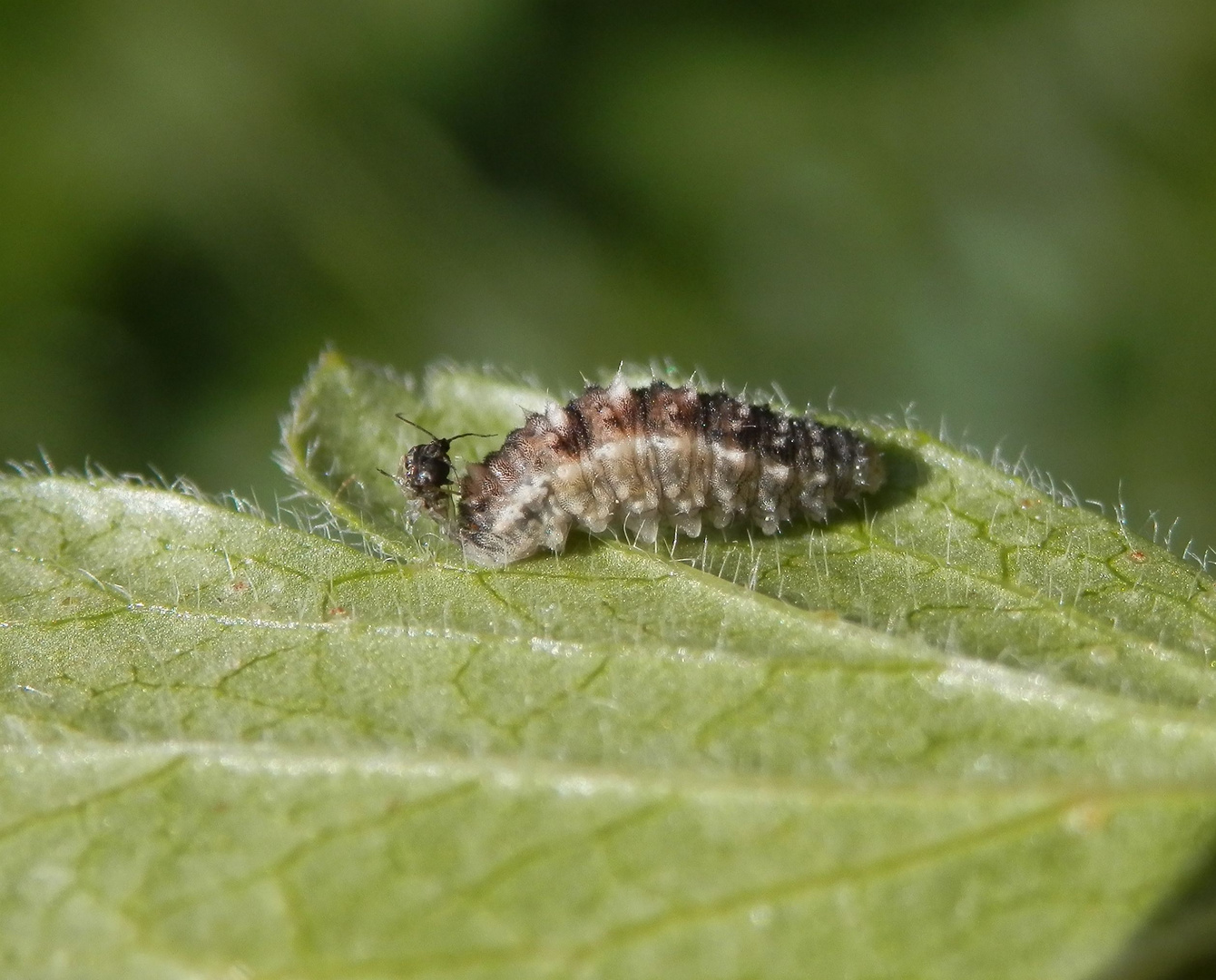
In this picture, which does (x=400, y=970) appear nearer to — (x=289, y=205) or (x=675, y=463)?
(x=675, y=463)

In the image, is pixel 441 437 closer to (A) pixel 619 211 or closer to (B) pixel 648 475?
(B) pixel 648 475

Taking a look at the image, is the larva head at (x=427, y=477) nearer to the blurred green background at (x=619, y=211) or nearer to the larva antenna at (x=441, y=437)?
the larva antenna at (x=441, y=437)

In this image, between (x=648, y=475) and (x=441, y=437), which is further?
(x=441, y=437)

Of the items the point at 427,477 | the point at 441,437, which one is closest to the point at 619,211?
the point at 441,437

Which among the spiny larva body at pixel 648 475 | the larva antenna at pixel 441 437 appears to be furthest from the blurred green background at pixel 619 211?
the spiny larva body at pixel 648 475

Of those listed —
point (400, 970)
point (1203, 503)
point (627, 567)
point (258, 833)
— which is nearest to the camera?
point (400, 970)

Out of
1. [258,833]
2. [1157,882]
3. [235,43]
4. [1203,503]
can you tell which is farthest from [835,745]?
[235,43]

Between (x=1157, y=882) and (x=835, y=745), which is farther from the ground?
(x=835, y=745)
